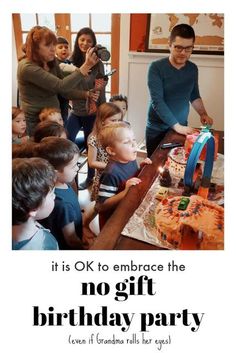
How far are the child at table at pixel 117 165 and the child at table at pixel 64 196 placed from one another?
0.06 meters

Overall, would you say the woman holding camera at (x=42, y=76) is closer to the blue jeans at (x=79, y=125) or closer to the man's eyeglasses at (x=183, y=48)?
the blue jeans at (x=79, y=125)

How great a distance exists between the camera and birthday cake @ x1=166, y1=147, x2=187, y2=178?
25.0 inches

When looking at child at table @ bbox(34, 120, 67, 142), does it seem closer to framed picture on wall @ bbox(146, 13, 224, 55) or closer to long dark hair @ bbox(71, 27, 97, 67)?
long dark hair @ bbox(71, 27, 97, 67)

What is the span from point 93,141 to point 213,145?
0.78 feet

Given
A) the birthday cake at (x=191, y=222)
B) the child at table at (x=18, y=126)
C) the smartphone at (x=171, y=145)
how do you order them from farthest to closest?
1. the smartphone at (x=171, y=145)
2. the child at table at (x=18, y=126)
3. the birthday cake at (x=191, y=222)

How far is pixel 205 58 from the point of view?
582 mm

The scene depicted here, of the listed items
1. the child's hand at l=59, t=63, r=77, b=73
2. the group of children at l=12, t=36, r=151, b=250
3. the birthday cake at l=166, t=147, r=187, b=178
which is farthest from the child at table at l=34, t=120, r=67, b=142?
the birthday cake at l=166, t=147, r=187, b=178

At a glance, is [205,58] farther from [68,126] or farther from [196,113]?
[68,126]

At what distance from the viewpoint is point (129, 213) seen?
54 cm

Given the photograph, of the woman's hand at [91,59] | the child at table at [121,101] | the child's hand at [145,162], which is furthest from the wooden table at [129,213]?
the woman's hand at [91,59]

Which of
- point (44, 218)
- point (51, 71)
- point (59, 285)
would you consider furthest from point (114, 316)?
point (51, 71)

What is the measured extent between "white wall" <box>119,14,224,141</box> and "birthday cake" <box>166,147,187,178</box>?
0.07 meters

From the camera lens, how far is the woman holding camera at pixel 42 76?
58 cm

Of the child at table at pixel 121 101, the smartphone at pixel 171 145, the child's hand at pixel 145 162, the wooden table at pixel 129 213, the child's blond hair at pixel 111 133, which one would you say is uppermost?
the child at table at pixel 121 101
